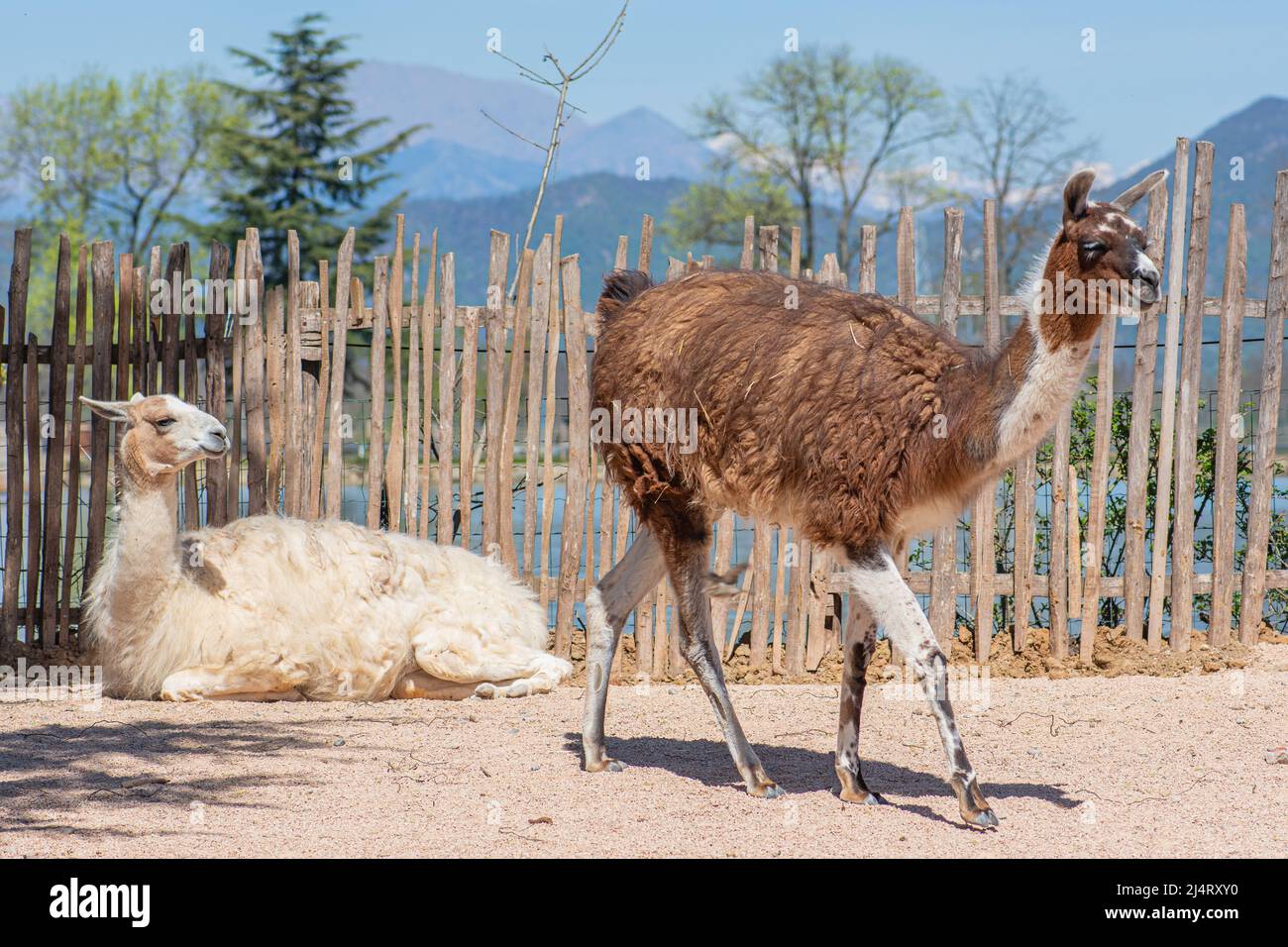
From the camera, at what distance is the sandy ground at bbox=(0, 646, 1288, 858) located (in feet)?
15.7

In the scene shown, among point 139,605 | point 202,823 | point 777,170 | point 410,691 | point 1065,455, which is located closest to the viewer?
point 202,823

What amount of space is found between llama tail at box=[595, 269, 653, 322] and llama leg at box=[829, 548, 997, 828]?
5.66 ft

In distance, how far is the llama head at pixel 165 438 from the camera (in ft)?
22.7

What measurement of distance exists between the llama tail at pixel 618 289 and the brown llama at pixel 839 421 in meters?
0.06

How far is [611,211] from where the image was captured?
581 ft

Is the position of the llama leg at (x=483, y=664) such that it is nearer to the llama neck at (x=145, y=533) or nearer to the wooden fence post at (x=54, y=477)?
the llama neck at (x=145, y=533)

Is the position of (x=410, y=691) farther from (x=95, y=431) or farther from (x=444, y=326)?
(x=95, y=431)

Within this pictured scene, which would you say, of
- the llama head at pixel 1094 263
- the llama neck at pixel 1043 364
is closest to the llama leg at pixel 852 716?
the llama neck at pixel 1043 364

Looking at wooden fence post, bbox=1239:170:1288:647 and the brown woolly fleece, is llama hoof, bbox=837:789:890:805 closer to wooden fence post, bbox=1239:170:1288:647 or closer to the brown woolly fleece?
the brown woolly fleece

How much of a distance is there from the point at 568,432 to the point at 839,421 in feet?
11.5

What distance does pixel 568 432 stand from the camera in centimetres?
836

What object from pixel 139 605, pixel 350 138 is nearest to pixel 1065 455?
pixel 139 605

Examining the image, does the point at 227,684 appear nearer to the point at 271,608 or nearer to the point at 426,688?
the point at 271,608

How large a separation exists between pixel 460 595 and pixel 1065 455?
3.56m
